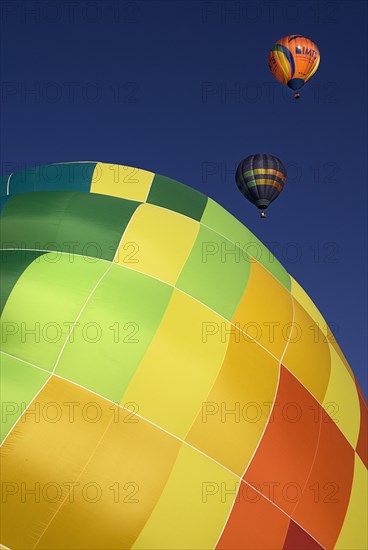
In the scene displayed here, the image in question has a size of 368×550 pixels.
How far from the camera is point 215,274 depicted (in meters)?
5.99

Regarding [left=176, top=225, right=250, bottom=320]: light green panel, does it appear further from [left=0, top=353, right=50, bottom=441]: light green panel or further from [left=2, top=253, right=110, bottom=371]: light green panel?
[left=0, top=353, right=50, bottom=441]: light green panel

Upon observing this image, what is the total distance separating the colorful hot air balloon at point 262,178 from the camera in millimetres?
15516

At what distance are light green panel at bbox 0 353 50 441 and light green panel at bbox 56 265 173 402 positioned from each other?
0.66 ft

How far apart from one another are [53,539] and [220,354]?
1938 millimetres

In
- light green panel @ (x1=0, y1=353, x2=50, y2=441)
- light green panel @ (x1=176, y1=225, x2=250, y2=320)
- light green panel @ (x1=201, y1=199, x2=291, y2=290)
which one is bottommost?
light green panel @ (x1=0, y1=353, x2=50, y2=441)

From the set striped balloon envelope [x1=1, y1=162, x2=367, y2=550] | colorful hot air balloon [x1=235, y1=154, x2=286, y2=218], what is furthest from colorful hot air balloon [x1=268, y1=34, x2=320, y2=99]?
striped balloon envelope [x1=1, y1=162, x2=367, y2=550]

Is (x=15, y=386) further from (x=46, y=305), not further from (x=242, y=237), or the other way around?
(x=242, y=237)

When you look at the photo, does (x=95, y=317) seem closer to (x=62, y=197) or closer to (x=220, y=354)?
(x=220, y=354)

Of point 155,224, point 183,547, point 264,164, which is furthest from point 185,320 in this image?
point 264,164

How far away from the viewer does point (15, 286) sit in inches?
208

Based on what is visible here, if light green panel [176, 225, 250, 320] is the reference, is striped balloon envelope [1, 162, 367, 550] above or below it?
below

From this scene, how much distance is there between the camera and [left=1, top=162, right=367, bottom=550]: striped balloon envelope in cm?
462

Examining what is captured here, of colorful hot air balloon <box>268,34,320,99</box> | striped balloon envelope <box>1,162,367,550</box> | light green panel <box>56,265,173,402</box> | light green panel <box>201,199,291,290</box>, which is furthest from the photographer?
colorful hot air balloon <box>268,34,320,99</box>

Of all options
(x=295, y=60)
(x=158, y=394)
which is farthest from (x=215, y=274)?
(x=295, y=60)
